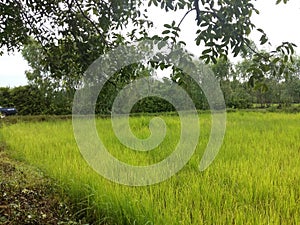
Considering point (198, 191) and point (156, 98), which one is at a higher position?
point (156, 98)

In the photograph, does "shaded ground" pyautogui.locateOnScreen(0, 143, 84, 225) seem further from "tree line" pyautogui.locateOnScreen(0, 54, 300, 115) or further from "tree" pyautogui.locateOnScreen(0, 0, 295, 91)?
"tree line" pyautogui.locateOnScreen(0, 54, 300, 115)

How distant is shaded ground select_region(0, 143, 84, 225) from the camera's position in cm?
246

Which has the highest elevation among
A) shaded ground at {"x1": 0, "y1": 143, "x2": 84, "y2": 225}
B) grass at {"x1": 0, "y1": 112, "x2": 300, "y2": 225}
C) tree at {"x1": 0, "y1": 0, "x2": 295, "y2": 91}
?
tree at {"x1": 0, "y1": 0, "x2": 295, "y2": 91}

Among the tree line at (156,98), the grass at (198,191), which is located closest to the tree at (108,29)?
the grass at (198,191)

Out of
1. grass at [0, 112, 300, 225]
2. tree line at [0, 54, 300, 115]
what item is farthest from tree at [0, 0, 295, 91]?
tree line at [0, 54, 300, 115]

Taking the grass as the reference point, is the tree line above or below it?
above

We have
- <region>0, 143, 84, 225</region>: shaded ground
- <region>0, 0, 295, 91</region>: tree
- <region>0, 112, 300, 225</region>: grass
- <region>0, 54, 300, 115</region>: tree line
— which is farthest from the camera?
<region>0, 54, 300, 115</region>: tree line

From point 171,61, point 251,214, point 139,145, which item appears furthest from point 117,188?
point 139,145

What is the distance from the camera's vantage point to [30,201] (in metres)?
2.86

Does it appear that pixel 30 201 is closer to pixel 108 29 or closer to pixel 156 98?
pixel 108 29

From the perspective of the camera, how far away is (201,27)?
1.25 m

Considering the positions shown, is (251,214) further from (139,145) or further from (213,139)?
(213,139)

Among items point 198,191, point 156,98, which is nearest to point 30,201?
point 198,191

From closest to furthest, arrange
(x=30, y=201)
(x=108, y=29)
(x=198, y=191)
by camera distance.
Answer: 1. (x=108, y=29)
2. (x=198, y=191)
3. (x=30, y=201)
